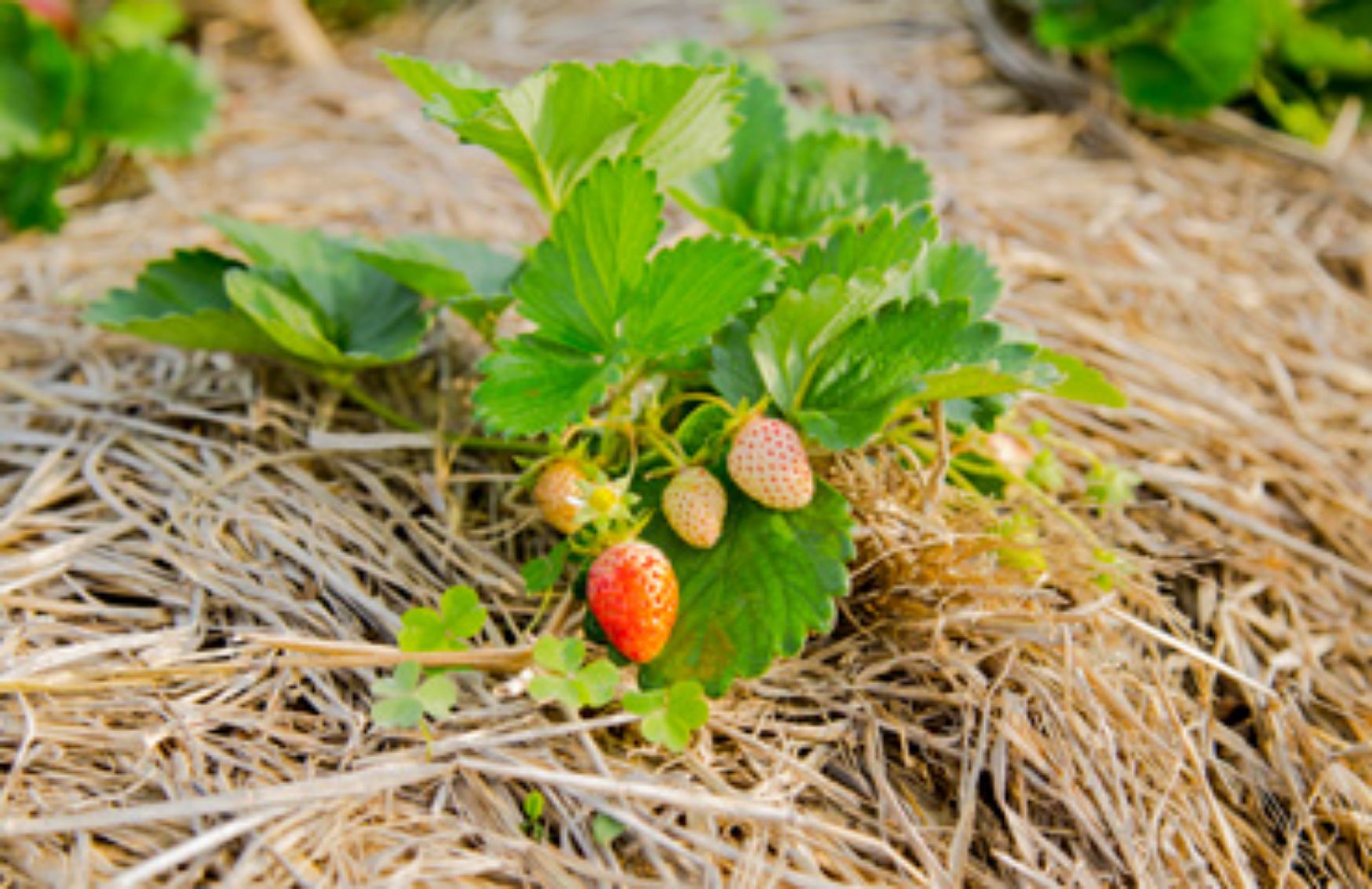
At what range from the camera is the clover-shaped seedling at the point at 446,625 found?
129 cm

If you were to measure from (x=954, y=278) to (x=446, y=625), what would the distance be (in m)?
0.80

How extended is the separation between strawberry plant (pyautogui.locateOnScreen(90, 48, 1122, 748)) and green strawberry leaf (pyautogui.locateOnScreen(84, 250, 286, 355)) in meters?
0.04

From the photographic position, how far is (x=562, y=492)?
1328 millimetres

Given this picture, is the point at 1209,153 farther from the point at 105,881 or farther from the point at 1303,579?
the point at 105,881

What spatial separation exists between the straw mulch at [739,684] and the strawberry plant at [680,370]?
0.34ft

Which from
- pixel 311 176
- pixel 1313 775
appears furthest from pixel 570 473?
pixel 311 176

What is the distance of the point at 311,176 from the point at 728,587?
5.46 ft

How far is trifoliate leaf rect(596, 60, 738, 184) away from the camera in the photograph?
1.34 meters

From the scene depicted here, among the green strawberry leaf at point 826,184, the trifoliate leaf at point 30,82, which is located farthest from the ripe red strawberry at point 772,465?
the trifoliate leaf at point 30,82

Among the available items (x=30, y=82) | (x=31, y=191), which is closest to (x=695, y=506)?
(x=31, y=191)

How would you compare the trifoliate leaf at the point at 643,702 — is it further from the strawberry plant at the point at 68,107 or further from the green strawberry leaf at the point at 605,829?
the strawberry plant at the point at 68,107

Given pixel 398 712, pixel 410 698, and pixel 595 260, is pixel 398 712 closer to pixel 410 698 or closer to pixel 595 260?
pixel 410 698

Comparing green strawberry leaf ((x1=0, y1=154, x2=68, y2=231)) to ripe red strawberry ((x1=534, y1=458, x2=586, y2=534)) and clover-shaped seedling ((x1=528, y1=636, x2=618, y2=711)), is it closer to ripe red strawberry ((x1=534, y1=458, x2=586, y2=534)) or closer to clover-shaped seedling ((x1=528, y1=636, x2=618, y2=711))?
ripe red strawberry ((x1=534, y1=458, x2=586, y2=534))

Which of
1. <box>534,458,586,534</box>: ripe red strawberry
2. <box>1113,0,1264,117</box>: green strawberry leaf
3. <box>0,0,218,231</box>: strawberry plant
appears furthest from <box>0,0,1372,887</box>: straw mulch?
<box>1113,0,1264,117</box>: green strawberry leaf
